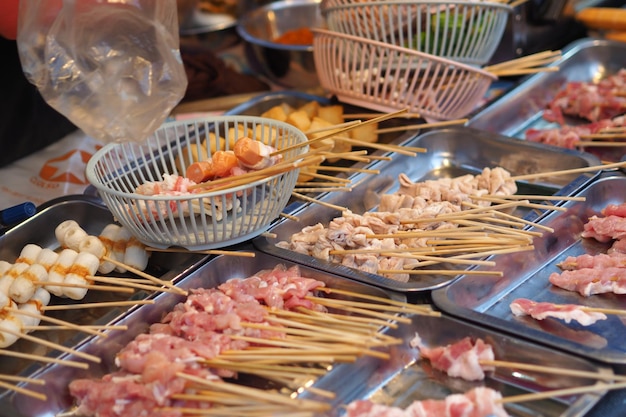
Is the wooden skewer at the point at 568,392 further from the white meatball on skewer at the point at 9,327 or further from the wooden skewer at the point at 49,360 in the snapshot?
the white meatball on skewer at the point at 9,327

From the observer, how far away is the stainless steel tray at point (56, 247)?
2.09 meters

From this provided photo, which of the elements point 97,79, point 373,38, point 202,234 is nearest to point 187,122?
point 97,79

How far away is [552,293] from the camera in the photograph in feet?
7.60

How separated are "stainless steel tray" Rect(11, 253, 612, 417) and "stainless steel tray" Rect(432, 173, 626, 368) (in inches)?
1.5

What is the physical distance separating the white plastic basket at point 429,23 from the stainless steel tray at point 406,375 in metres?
1.31

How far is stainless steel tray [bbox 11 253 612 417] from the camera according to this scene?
1.85 m

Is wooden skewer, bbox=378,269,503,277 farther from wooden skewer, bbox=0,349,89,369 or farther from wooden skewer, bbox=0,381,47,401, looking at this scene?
wooden skewer, bbox=0,381,47,401

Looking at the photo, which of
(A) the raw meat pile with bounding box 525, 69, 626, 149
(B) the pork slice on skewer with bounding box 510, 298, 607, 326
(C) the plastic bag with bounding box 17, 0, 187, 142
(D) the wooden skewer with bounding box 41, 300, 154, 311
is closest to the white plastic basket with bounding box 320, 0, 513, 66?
(A) the raw meat pile with bounding box 525, 69, 626, 149

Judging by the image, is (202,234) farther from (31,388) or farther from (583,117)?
(583,117)

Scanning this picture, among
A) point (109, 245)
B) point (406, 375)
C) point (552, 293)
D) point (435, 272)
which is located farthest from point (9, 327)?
point (552, 293)

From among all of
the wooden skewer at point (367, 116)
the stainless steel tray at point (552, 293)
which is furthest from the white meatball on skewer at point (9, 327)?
the wooden skewer at point (367, 116)

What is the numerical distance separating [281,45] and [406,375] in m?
2.13

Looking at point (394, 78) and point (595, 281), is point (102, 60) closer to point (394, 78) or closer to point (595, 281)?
point (394, 78)

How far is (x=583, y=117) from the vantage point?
11.4 feet
